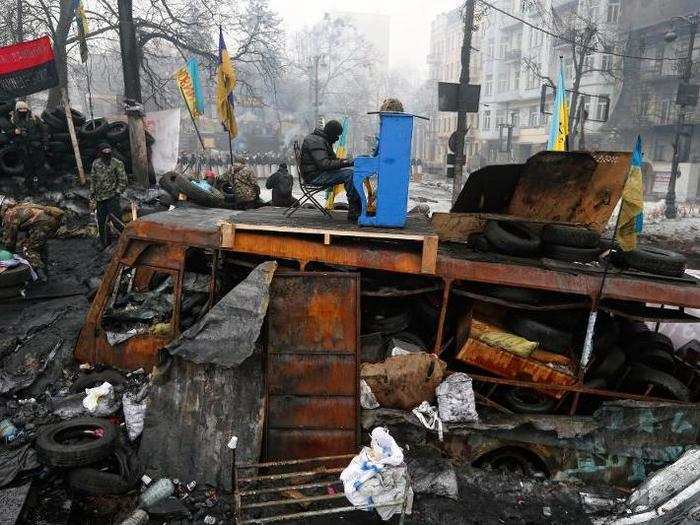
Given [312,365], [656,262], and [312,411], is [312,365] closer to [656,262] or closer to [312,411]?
[312,411]

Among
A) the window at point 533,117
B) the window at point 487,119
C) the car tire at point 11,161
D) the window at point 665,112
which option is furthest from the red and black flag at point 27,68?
the window at point 487,119

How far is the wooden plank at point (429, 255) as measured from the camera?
4777mm

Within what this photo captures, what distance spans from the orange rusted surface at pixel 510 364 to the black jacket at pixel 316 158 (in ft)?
8.32

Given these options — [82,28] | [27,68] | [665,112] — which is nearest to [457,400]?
[27,68]

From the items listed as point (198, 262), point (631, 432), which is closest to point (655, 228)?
point (631, 432)

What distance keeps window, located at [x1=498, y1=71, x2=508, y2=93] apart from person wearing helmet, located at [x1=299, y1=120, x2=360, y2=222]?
49795mm

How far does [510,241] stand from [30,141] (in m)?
12.1

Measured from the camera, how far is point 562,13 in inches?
1660

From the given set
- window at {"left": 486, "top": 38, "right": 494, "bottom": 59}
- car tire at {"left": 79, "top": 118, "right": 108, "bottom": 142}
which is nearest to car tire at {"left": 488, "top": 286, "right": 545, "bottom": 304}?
car tire at {"left": 79, "top": 118, "right": 108, "bottom": 142}

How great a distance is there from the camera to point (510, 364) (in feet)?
15.8

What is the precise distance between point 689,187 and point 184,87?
3266cm

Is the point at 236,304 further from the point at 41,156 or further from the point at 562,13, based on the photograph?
the point at 562,13

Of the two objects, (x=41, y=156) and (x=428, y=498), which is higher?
(x=41, y=156)

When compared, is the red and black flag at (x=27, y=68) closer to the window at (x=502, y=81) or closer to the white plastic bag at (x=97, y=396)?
the white plastic bag at (x=97, y=396)
